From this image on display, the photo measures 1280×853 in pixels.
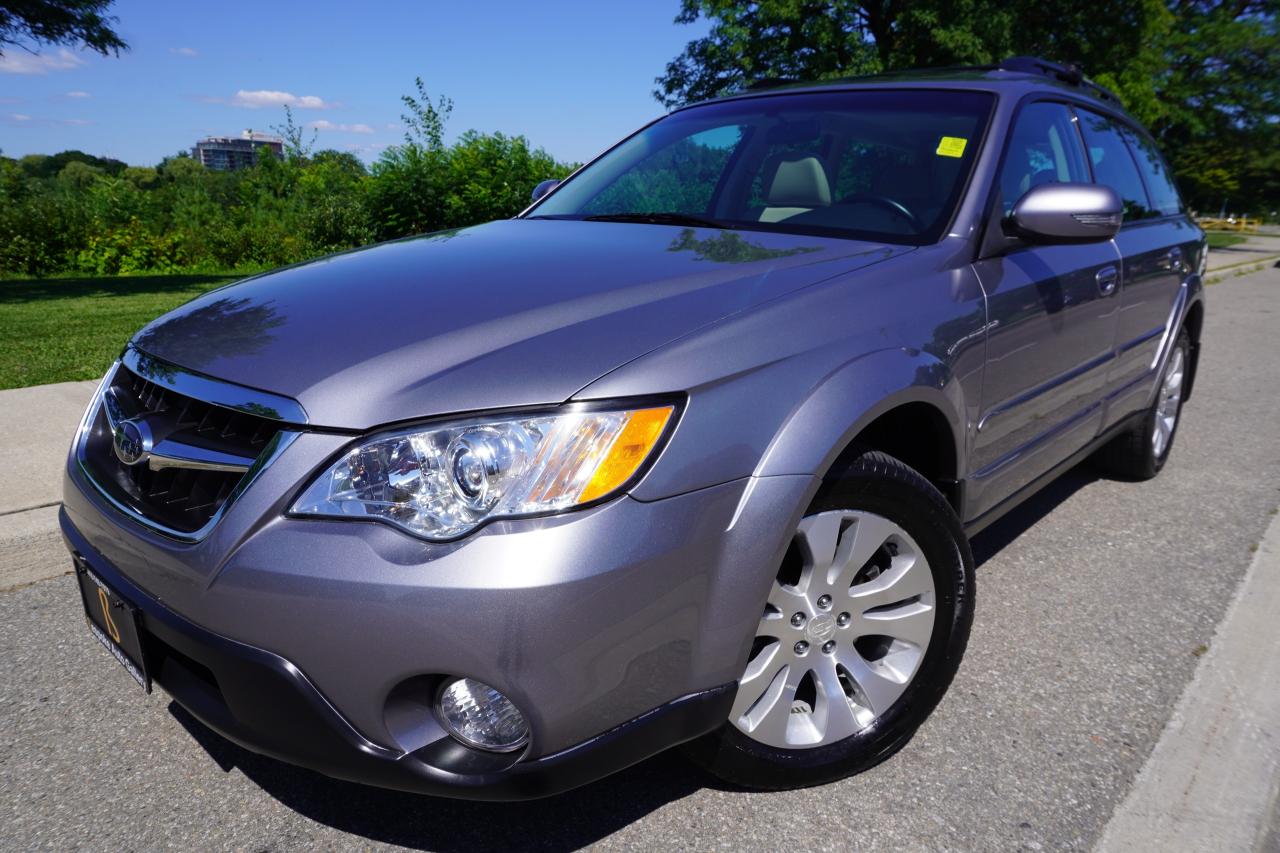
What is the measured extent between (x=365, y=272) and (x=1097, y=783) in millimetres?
2221

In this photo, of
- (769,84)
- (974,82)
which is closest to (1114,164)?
(974,82)

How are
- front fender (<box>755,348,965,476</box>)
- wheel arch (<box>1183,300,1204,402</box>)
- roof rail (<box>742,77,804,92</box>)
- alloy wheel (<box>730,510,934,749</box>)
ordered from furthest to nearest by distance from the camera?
wheel arch (<box>1183,300,1204,402</box>), roof rail (<box>742,77,804,92</box>), alloy wheel (<box>730,510,934,749</box>), front fender (<box>755,348,965,476</box>)

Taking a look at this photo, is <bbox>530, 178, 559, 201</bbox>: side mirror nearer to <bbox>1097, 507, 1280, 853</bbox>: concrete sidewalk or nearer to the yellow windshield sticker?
the yellow windshield sticker

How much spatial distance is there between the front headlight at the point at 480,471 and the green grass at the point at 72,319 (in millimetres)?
5074

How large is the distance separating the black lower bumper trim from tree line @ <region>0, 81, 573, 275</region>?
6800mm

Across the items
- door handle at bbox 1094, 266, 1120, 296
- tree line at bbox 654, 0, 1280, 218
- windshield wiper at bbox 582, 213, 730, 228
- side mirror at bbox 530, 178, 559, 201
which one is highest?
tree line at bbox 654, 0, 1280, 218

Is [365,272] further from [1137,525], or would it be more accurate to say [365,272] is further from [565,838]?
[1137,525]

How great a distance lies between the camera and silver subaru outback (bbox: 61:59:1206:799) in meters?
1.66

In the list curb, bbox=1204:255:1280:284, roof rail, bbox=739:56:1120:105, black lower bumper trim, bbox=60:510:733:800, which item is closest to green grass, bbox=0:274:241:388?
roof rail, bbox=739:56:1120:105

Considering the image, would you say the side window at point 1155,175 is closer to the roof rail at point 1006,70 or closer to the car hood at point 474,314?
the roof rail at point 1006,70

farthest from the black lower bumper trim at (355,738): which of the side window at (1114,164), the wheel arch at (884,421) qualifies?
the side window at (1114,164)

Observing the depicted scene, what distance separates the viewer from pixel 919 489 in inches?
89.4

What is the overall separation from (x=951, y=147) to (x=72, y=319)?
8260 mm

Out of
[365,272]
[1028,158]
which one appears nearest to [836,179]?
[1028,158]
